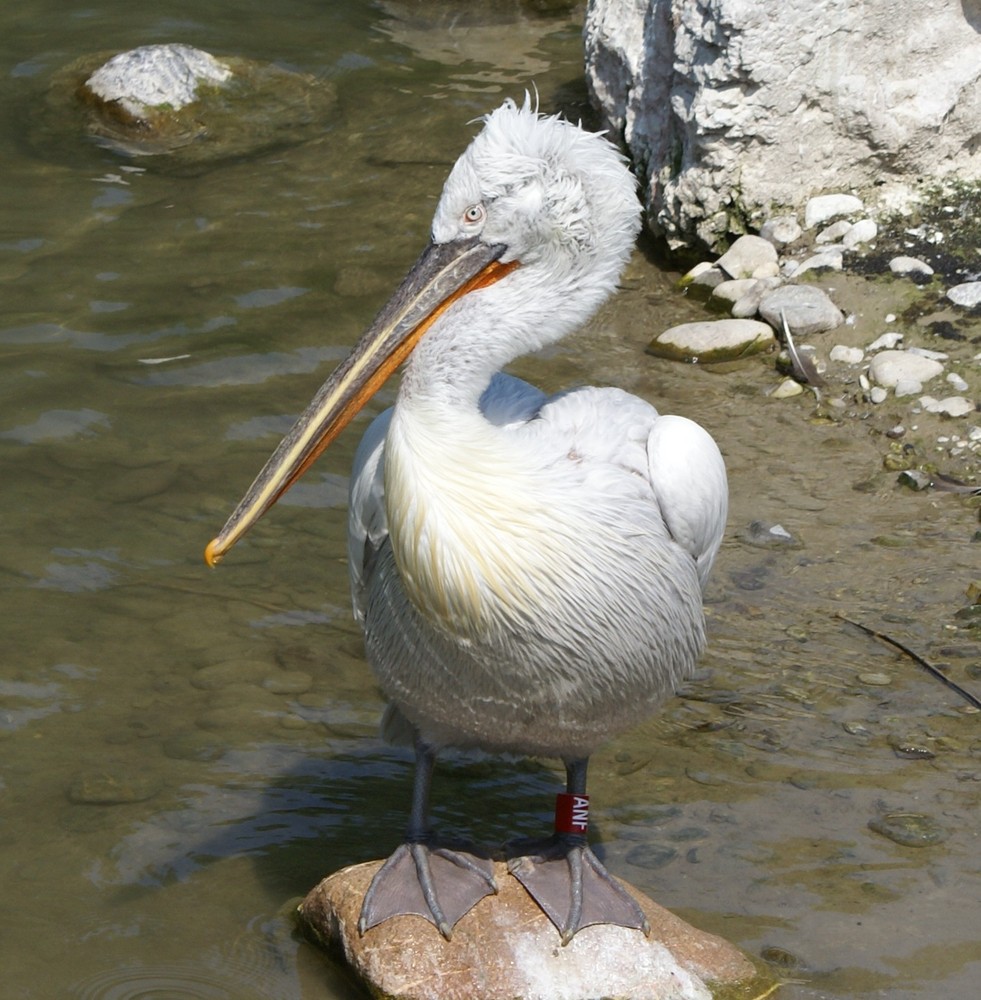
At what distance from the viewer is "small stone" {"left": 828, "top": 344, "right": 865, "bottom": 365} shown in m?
5.66

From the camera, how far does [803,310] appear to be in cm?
581

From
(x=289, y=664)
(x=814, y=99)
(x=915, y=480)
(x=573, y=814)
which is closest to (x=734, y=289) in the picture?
(x=814, y=99)

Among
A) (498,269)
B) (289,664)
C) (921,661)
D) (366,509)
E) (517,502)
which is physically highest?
(498,269)

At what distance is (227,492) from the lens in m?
5.15

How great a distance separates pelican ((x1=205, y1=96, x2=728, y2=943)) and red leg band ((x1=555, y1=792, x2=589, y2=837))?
0.05 meters

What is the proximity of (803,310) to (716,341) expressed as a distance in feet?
1.19

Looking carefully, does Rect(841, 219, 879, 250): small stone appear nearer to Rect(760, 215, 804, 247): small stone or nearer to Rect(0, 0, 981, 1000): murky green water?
Rect(760, 215, 804, 247): small stone

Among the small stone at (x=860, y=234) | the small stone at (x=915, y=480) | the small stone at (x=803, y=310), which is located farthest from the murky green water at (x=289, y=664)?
the small stone at (x=860, y=234)

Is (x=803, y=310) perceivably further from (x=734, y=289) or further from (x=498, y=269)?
(x=498, y=269)

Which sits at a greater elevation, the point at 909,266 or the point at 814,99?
the point at 814,99

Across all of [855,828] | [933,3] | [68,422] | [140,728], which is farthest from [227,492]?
[933,3]

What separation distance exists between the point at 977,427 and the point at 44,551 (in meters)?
3.28

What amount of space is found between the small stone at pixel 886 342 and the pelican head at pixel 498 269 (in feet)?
9.06

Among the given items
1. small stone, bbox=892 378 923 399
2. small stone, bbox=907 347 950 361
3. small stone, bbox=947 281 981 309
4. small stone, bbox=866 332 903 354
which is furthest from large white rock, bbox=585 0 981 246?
small stone, bbox=892 378 923 399
